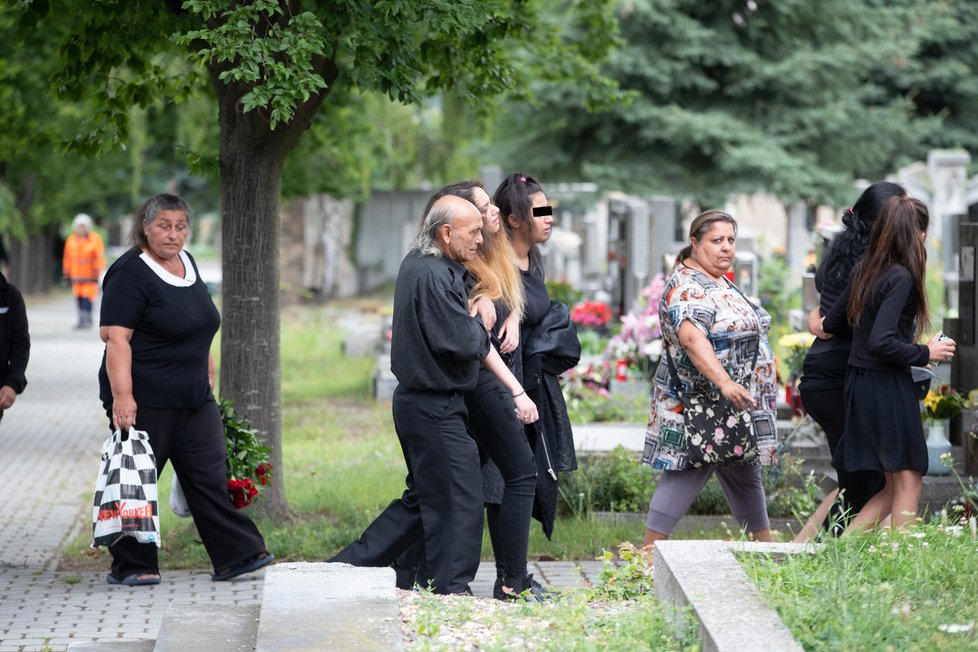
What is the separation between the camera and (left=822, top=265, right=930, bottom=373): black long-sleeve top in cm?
600

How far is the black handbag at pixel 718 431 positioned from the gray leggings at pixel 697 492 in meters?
0.13

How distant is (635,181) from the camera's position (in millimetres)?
24828

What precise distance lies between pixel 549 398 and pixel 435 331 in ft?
2.89

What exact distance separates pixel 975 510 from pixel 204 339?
383 centimetres

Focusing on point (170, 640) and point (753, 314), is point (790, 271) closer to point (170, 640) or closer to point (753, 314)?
point (753, 314)

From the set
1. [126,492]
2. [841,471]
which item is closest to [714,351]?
[841,471]

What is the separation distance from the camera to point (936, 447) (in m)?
7.71

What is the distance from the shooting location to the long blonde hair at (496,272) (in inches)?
232

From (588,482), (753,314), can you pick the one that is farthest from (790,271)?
(753,314)

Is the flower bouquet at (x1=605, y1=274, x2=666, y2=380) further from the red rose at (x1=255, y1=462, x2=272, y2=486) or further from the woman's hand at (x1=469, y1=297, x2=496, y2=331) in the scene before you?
the woman's hand at (x1=469, y1=297, x2=496, y2=331)

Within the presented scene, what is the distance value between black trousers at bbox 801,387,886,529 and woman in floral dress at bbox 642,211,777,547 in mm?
254

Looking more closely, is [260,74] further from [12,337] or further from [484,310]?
[484,310]

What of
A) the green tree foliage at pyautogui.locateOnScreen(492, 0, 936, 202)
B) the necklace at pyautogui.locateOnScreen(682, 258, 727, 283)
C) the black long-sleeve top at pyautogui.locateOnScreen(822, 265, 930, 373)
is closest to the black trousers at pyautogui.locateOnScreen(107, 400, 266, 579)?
the necklace at pyautogui.locateOnScreen(682, 258, 727, 283)

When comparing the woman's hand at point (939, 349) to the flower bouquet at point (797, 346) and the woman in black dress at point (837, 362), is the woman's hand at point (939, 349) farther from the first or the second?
the flower bouquet at point (797, 346)
